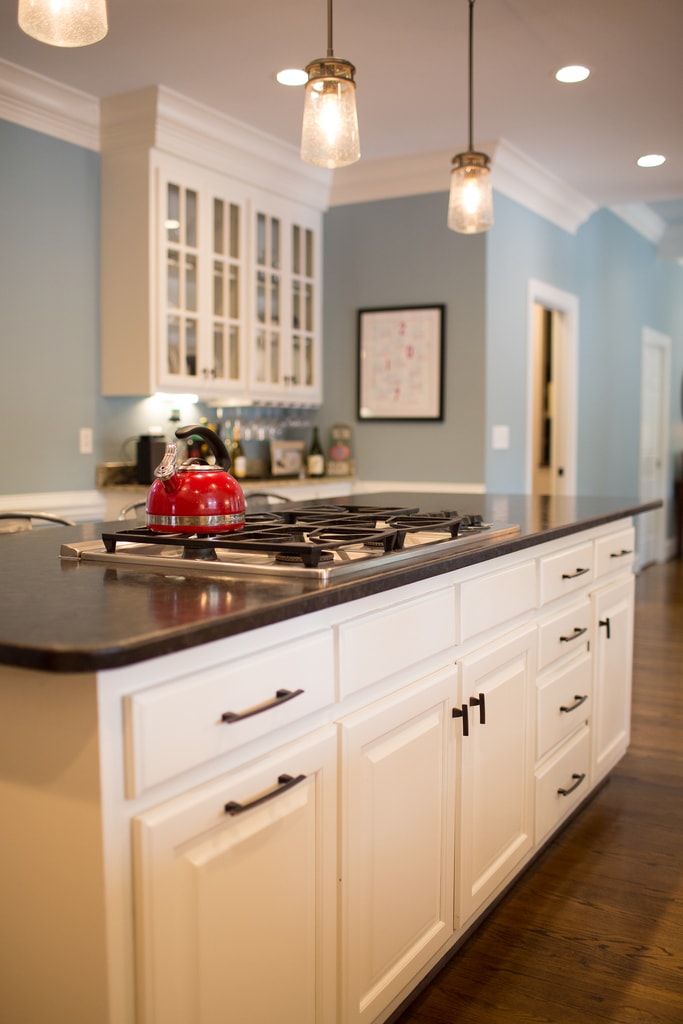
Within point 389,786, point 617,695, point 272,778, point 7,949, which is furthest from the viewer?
point 617,695

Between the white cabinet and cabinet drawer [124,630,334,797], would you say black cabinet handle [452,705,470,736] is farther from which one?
the white cabinet

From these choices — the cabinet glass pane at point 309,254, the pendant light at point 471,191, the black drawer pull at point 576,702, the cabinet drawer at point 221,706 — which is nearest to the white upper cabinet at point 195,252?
the cabinet glass pane at point 309,254

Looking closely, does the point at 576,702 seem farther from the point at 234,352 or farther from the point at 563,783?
the point at 234,352

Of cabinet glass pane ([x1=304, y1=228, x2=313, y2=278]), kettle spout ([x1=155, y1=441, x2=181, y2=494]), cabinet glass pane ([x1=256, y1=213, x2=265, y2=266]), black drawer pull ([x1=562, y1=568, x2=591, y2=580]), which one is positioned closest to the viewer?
kettle spout ([x1=155, y1=441, x2=181, y2=494])

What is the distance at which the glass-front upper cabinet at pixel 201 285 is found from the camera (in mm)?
4246

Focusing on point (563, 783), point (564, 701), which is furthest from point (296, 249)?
point (563, 783)

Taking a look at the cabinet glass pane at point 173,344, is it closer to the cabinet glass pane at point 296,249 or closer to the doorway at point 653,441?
the cabinet glass pane at point 296,249

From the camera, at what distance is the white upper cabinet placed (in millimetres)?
4145

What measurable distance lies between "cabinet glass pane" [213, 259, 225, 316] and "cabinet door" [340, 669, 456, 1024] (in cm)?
314

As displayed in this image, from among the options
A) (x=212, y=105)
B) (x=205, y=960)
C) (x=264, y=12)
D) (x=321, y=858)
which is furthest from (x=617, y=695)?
(x=212, y=105)

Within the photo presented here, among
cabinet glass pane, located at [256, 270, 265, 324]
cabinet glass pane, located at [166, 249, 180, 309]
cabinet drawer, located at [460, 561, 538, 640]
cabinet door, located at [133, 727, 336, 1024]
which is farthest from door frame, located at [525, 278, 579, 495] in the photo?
cabinet door, located at [133, 727, 336, 1024]

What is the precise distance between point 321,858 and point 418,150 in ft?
13.8

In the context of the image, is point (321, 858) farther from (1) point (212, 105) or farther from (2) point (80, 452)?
(1) point (212, 105)

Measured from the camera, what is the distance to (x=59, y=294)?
409 cm
